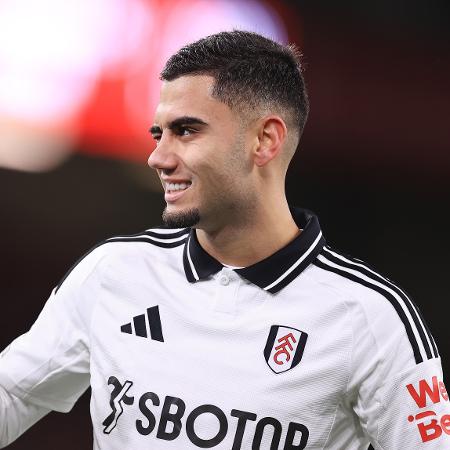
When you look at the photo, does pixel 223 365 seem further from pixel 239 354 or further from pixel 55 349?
pixel 55 349

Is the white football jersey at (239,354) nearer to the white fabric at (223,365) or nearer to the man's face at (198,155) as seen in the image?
the white fabric at (223,365)

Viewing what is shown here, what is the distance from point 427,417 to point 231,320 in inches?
14.6

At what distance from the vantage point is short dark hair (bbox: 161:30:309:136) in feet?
4.91

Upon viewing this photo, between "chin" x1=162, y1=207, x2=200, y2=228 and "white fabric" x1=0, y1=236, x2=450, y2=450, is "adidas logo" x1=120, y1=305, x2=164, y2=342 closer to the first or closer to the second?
"white fabric" x1=0, y1=236, x2=450, y2=450

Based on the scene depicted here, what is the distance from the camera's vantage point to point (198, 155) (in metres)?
1.44

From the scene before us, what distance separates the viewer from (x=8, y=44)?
2.89 meters

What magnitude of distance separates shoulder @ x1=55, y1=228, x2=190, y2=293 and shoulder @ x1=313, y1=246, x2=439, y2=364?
0.30 m

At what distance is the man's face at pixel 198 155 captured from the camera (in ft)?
4.73

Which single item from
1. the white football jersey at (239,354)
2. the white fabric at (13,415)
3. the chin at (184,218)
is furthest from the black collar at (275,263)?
the white fabric at (13,415)

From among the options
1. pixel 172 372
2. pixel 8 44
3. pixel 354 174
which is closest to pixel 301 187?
pixel 354 174

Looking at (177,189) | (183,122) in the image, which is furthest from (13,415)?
(183,122)

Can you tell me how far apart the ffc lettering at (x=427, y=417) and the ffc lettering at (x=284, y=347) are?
0.21 meters

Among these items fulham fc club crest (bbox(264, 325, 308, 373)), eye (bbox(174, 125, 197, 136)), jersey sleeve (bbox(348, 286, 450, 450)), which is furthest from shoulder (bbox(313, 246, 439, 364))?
eye (bbox(174, 125, 197, 136))

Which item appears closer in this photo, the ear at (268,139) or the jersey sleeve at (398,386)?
the jersey sleeve at (398,386)
